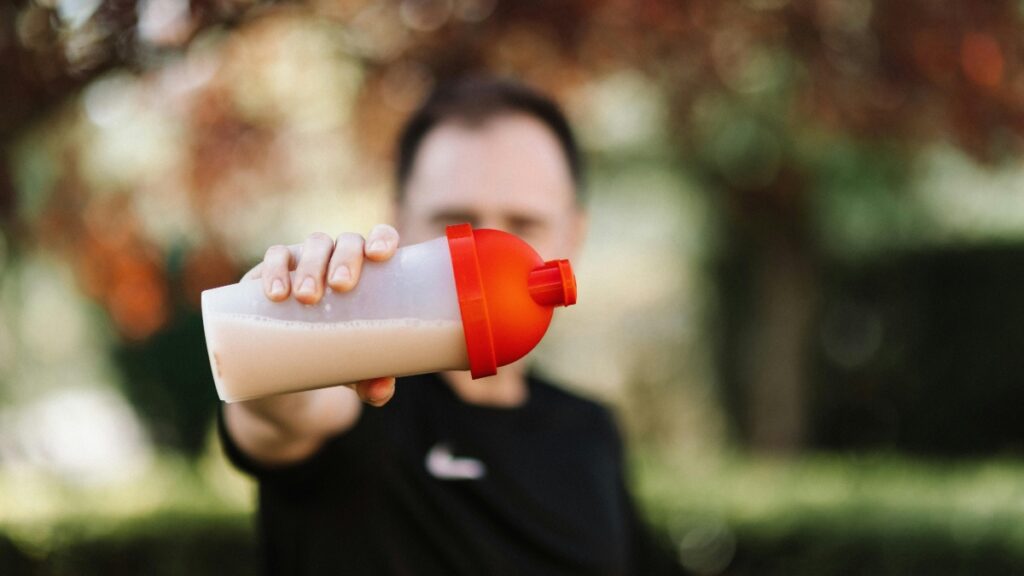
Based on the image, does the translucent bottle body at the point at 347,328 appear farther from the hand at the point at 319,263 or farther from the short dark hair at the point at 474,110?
the short dark hair at the point at 474,110

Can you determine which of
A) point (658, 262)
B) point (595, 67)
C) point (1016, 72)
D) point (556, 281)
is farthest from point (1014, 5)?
point (658, 262)

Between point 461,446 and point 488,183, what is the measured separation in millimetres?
529

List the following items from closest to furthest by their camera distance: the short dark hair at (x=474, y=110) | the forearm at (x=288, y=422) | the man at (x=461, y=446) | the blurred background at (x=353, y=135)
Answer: the forearm at (x=288, y=422) < the man at (x=461, y=446) < the short dark hair at (x=474, y=110) < the blurred background at (x=353, y=135)

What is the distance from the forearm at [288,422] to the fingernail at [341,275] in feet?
1.20

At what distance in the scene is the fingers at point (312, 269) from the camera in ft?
3.28

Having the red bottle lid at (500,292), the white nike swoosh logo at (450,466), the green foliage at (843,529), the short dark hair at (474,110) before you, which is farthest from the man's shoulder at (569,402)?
the green foliage at (843,529)

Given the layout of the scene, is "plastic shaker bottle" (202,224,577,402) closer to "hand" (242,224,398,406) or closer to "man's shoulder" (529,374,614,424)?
"hand" (242,224,398,406)

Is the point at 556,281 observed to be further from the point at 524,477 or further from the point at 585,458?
the point at 585,458

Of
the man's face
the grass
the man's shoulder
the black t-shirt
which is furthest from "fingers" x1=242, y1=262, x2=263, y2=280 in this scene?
the grass

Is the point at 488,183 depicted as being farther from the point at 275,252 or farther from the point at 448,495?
the point at 275,252

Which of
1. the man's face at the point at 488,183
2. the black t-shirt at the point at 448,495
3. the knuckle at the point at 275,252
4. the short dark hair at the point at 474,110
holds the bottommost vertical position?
the black t-shirt at the point at 448,495

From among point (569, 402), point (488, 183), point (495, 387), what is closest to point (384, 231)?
point (488, 183)

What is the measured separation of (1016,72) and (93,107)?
3330 mm

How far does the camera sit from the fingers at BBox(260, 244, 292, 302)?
3.34 feet
